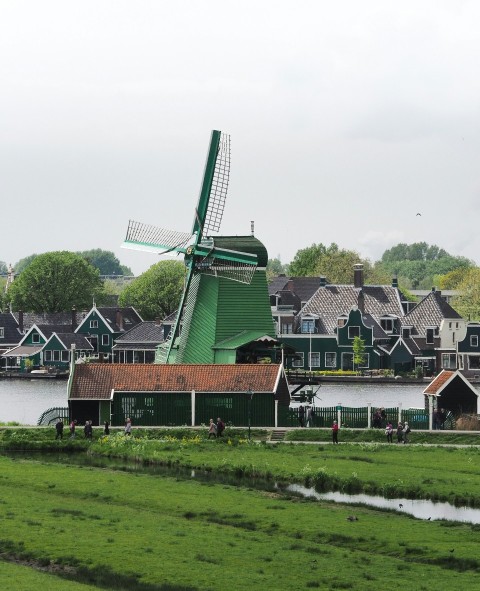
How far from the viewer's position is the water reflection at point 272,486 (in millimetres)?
38178

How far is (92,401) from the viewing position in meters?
59.2

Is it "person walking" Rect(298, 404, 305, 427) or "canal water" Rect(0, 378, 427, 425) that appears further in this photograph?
"canal water" Rect(0, 378, 427, 425)

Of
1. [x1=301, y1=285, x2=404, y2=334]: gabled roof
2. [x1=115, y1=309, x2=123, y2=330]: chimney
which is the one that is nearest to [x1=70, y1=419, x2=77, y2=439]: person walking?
[x1=301, y1=285, x2=404, y2=334]: gabled roof

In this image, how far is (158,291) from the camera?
151m

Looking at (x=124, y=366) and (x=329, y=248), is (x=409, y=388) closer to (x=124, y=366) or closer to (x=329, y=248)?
(x=124, y=366)

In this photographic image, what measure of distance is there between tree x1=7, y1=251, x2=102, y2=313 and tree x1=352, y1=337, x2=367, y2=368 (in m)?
36.9

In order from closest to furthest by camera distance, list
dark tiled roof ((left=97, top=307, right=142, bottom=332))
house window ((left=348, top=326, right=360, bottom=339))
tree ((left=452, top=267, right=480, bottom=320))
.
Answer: house window ((left=348, top=326, right=360, bottom=339)) → dark tiled roof ((left=97, top=307, right=142, bottom=332)) → tree ((left=452, top=267, right=480, bottom=320))

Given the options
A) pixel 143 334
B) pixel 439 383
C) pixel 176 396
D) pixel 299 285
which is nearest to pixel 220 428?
pixel 176 396

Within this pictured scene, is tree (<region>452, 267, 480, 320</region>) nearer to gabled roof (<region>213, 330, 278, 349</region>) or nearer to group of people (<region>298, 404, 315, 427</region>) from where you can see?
gabled roof (<region>213, 330, 278, 349</region>)

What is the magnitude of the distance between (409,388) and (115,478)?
70.5m

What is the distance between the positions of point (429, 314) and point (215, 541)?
313ft

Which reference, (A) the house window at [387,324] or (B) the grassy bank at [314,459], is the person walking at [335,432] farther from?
(A) the house window at [387,324]

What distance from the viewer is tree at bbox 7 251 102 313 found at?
493 ft

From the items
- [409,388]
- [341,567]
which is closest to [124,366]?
[341,567]
